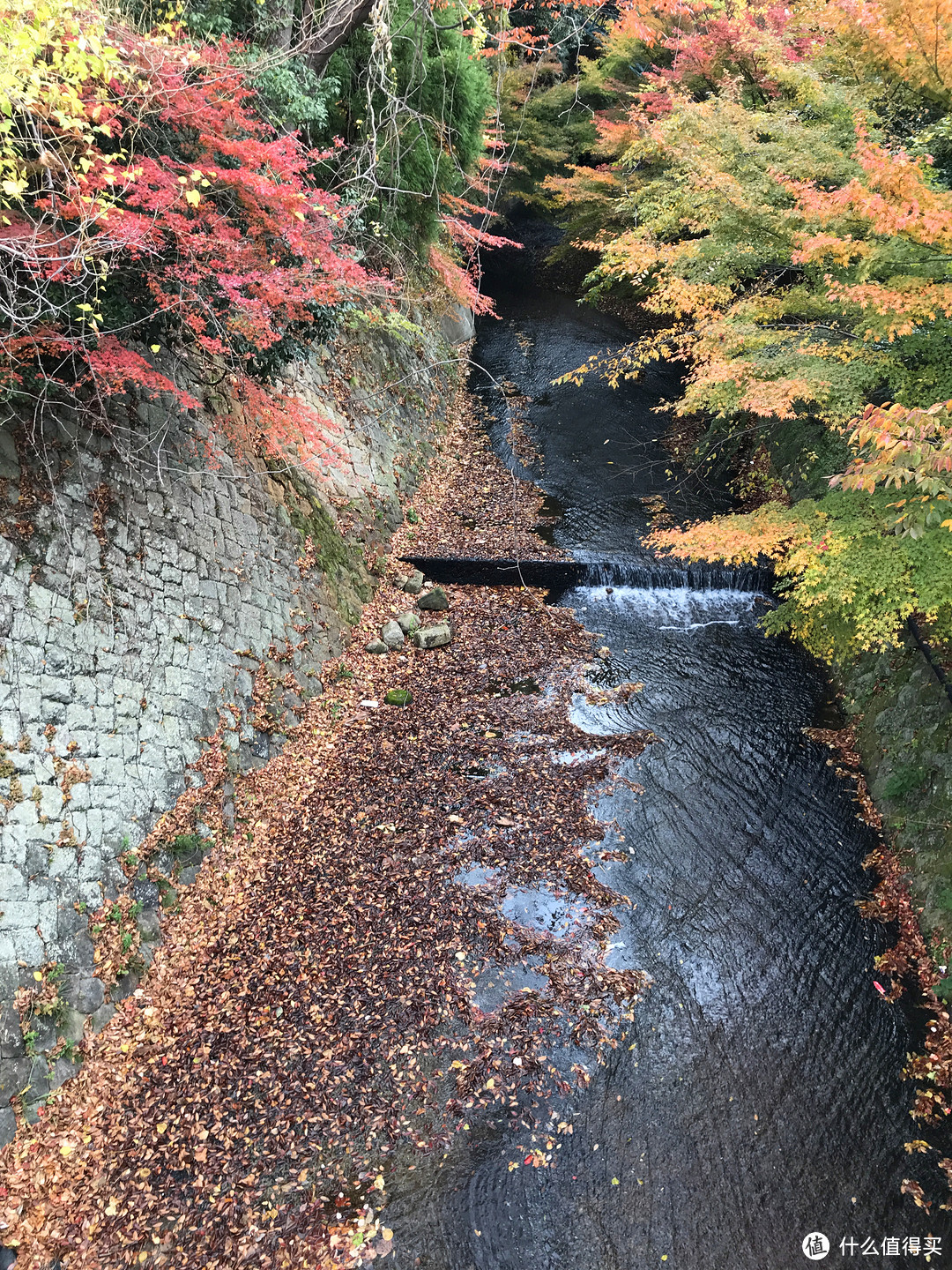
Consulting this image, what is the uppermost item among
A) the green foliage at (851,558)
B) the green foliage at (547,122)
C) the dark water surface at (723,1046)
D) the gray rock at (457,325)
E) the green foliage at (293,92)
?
the green foliage at (547,122)

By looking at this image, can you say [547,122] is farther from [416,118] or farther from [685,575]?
[685,575]

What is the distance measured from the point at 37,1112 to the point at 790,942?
5807 millimetres

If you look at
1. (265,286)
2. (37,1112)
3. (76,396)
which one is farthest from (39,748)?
(265,286)

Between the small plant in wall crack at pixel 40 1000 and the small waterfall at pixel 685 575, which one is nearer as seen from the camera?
the small plant in wall crack at pixel 40 1000

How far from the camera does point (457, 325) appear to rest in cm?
1952

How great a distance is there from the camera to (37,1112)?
14.6 feet

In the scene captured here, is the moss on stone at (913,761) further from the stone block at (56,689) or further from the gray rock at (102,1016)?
the stone block at (56,689)

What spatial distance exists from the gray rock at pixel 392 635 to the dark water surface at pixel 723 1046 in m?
2.80

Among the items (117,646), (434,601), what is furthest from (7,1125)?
(434,601)

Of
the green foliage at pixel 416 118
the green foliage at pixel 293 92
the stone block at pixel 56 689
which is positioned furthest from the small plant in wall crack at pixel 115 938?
the green foliage at pixel 416 118

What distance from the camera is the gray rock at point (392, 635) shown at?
9.69m

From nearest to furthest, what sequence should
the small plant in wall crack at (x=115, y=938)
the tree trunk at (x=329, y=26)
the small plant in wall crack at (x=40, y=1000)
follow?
the small plant in wall crack at (x=40, y=1000) < the small plant in wall crack at (x=115, y=938) < the tree trunk at (x=329, y=26)

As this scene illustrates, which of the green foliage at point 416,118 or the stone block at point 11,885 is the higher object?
the green foliage at point 416,118

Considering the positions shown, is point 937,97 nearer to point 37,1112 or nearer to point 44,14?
point 44,14
